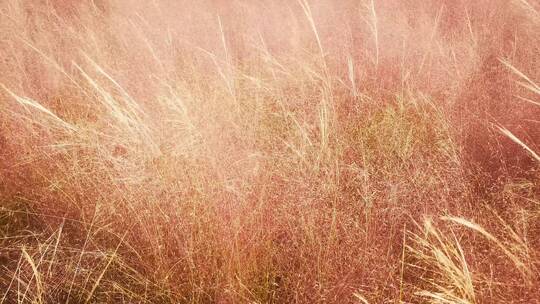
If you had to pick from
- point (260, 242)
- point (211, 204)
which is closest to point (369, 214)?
point (260, 242)

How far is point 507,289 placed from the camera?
1.06 m

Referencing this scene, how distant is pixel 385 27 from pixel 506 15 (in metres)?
1.01

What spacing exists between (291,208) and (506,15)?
9.40 feet

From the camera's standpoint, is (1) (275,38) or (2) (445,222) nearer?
(2) (445,222)

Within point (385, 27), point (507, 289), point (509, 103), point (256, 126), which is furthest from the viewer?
point (385, 27)

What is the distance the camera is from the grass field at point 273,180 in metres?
1.18

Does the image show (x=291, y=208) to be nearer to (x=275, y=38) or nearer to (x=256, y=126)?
(x=256, y=126)

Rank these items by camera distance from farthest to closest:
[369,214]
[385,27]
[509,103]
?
[385,27], [509,103], [369,214]

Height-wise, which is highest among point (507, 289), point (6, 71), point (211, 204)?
point (6, 71)

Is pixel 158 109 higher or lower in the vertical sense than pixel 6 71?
lower

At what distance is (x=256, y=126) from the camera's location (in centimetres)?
184

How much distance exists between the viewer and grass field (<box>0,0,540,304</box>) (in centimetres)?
118

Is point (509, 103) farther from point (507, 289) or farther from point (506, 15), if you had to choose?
point (506, 15)

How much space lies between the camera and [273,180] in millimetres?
1555
